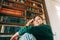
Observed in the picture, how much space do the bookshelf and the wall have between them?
0.54 meters

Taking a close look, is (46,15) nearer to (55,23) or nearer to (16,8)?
(55,23)

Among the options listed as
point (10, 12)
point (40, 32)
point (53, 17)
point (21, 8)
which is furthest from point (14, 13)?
point (40, 32)

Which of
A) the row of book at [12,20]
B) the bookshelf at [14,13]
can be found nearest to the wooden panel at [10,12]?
the bookshelf at [14,13]

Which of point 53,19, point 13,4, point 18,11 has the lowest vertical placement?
point 53,19

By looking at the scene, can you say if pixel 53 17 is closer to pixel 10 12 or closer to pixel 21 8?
pixel 21 8

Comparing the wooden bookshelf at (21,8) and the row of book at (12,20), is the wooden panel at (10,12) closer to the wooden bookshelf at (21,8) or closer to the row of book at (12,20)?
the wooden bookshelf at (21,8)

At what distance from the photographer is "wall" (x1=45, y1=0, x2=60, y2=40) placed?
11.4ft

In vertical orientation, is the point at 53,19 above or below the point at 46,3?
below

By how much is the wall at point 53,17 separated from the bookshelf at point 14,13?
1.78 feet

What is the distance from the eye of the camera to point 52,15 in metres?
3.68

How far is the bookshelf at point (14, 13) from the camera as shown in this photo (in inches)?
97.1

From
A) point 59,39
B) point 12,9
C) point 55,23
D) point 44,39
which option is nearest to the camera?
point 44,39

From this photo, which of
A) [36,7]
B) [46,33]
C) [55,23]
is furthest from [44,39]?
[55,23]

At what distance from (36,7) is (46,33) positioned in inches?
95.3
